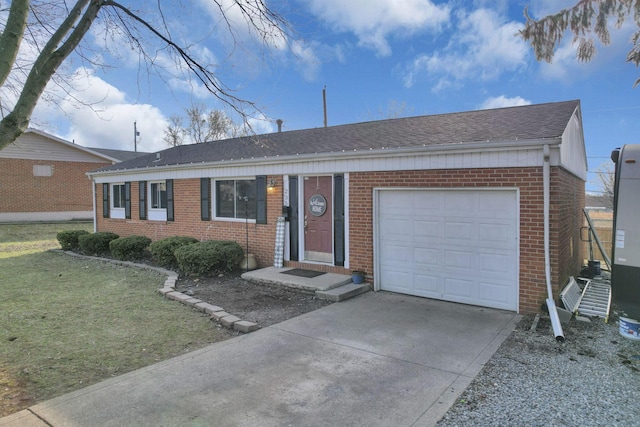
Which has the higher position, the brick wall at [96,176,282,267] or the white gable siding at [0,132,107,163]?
the white gable siding at [0,132,107,163]

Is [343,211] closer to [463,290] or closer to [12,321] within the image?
[463,290]

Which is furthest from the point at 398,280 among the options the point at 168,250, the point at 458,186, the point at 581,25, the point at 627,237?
the point at 581,25

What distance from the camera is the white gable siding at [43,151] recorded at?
884 inches

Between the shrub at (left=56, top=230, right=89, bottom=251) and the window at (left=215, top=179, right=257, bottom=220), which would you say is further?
the shrub at (left=56, top=230, right=89, bottom=251)

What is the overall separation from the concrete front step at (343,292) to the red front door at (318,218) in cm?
118

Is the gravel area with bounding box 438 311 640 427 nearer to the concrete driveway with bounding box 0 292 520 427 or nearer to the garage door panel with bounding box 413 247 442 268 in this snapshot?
the concrete driveway with bounding box 0 292 520 427

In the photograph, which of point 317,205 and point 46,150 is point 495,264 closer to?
point 317,205

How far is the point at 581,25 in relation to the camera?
9312mm

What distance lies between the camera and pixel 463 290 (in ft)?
22.0

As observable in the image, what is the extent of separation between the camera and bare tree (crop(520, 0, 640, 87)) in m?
9.01

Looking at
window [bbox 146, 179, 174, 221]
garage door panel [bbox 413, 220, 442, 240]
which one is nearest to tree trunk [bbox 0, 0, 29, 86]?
garage door panel [bbox 413, 220, 442, 240]

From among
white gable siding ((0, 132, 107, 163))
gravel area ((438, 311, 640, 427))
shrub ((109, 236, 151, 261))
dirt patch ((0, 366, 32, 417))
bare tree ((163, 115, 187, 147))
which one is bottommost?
gravel area ((438, 311, 640, 427))

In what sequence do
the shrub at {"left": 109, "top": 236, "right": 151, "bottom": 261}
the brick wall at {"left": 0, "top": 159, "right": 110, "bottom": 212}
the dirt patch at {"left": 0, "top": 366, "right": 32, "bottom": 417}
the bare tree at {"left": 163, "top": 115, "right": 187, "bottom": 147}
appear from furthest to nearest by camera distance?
1. the bare tree at {"left": 163, "top": 115, "right": 187, "bottom": 147}
2. the brick wall at {"left": 0, "top": 159, "right": 110, "bottom": 212}
3. the shrub at {"left": 109, "top": 236, "right": 151, "bottom": 261}
4. the dirt patch at {"left": 0, "top": 366, "right": 32, "bottom": 417}

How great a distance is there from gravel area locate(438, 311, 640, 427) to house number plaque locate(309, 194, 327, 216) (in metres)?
4.51
